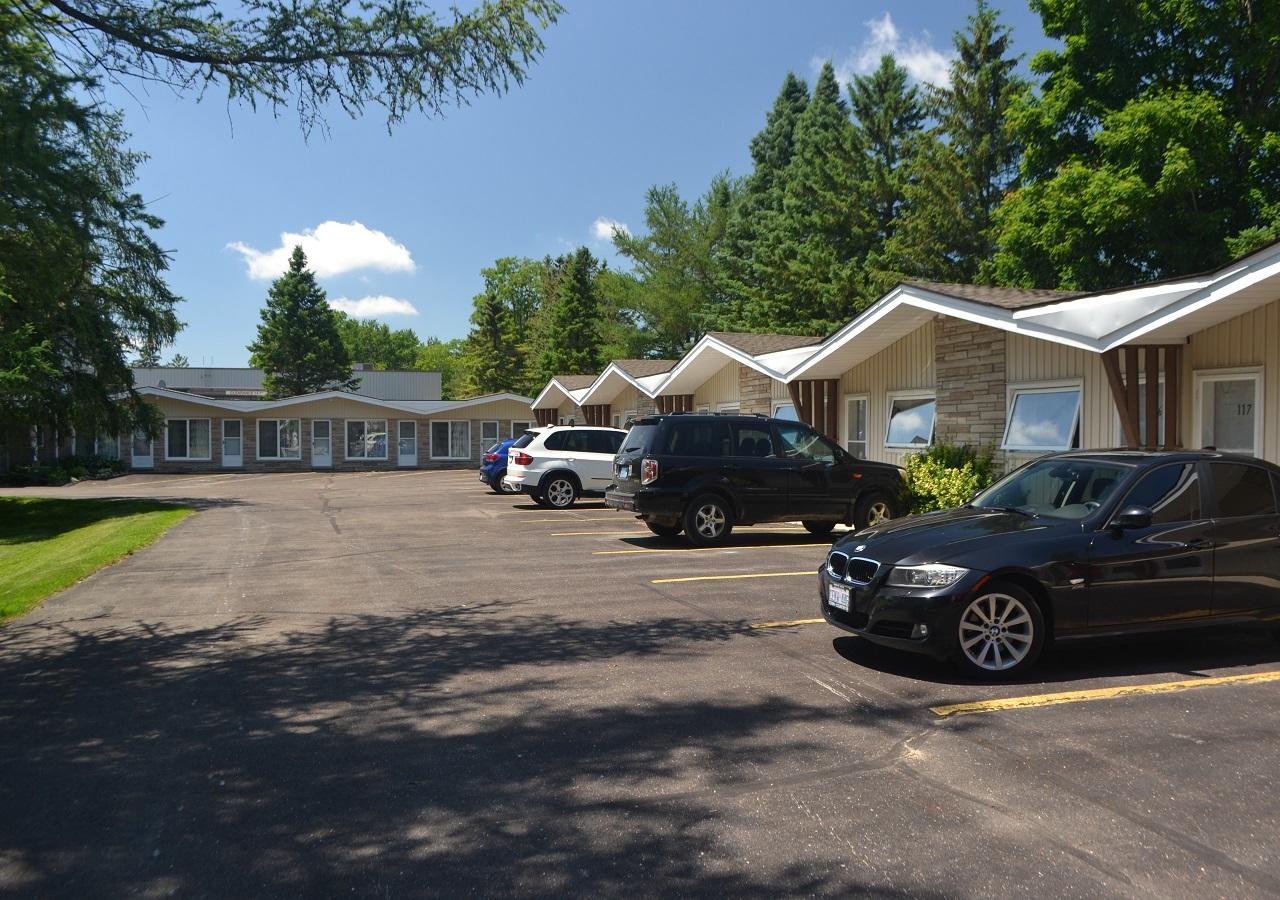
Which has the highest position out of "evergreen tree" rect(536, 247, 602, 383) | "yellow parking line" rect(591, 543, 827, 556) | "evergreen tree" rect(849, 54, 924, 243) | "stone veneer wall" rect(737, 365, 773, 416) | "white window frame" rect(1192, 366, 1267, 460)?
"evergreen tree" rect(849, 54, 924, 243)

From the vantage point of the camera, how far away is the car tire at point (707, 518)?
13695 millimetres

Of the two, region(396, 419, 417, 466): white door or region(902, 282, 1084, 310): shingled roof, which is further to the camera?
region(396, 419, 417, 466): white door

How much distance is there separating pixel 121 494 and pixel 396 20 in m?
26.4

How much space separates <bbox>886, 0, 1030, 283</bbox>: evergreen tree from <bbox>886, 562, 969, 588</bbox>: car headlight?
32.4m

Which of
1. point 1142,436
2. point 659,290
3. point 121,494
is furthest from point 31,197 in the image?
point 659,290

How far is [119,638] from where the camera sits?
811 centimetres

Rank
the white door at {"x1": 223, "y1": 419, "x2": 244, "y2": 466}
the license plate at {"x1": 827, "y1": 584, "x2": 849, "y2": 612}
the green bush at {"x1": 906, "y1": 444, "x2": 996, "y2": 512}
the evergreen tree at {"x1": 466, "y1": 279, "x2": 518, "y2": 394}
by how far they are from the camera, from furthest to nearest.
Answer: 1. the evergreen tree at {"x1": 466, "y1": 279, "x2": 518, "y2": 394}
2. the white door at {"x1": 223, "y1": 419, "x2": 244, "y2": 466}
3. the green bush at {"x1": 906, "y1": 444, "x2": 996, "y2": 512}
4. the license plate at {"x1": 827, "y1": 584, "x2": 849, "y2": 612}

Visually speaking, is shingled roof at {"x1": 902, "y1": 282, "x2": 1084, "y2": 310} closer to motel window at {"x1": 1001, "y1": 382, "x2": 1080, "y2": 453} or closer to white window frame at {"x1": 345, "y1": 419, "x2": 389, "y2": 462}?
motel window at {"x1": 1001, "y1": 382, "x2": 1080, "y2": 453}

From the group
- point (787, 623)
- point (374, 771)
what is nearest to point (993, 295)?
point (787, 623)

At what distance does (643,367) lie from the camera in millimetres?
32969

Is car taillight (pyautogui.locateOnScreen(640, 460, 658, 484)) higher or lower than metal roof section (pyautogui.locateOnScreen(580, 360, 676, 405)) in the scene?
lower

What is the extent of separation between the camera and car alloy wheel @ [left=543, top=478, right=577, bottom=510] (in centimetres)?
2141

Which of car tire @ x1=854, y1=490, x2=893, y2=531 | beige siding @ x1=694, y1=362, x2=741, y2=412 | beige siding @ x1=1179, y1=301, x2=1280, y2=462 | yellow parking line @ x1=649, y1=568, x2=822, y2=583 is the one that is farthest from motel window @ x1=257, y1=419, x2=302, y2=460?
beige siding @ x1=1179, y1=301, x2=1280, y2=462

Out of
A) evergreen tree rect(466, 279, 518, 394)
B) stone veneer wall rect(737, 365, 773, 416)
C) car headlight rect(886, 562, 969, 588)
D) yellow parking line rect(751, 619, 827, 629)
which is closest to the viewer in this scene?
car headlight rect(886, 562, 969, 588)
